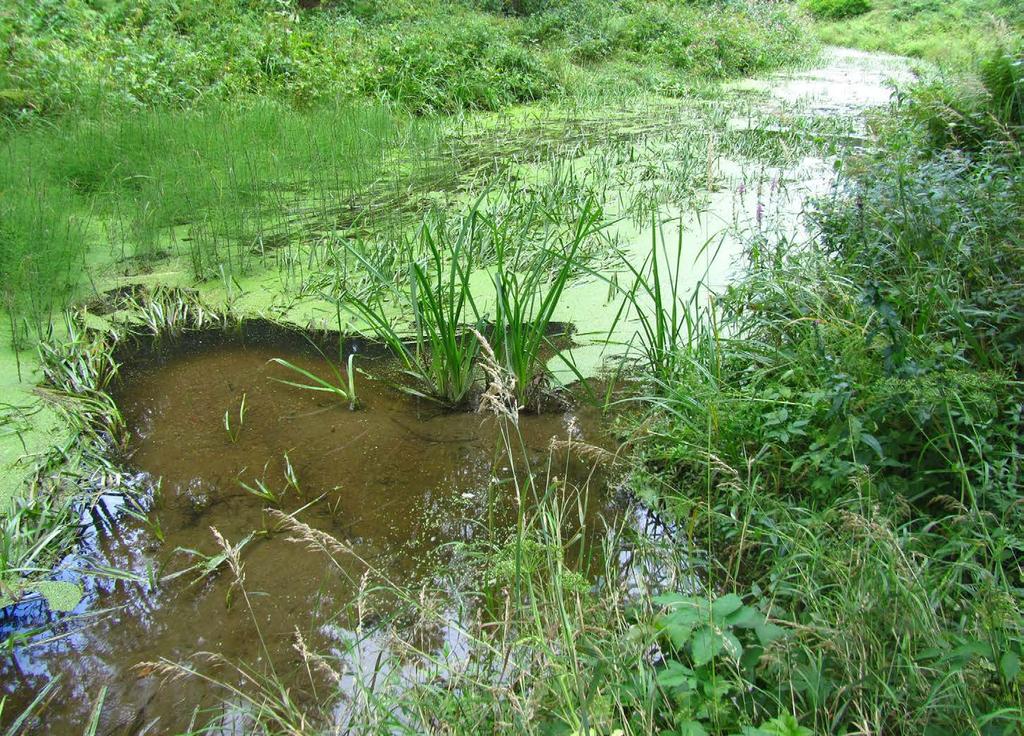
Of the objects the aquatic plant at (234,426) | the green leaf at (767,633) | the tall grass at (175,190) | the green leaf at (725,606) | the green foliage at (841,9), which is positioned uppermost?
the green foliage at (841,9)

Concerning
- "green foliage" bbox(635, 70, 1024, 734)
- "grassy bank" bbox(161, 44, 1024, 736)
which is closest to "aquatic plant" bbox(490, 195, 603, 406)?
"grassy bank" bbox(161, 44, 1024, 736)

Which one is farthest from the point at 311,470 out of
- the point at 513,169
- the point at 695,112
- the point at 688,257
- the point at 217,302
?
the point at 695,112

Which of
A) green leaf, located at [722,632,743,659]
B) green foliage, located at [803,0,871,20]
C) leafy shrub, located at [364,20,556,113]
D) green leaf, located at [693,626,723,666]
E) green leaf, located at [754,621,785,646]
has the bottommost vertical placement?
green leaf, located at [754,621,785,646]

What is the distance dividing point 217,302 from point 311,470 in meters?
1.43

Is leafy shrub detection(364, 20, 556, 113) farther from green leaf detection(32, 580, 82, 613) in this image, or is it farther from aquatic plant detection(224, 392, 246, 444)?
green leaf detection(32, 580, 82, 613)

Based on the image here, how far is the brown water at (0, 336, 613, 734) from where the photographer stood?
1608 mm

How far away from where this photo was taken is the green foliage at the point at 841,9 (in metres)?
17.0

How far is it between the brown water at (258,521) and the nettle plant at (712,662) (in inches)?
23.2

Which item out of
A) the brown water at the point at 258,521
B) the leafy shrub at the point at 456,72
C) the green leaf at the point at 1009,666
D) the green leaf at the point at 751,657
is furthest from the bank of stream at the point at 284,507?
the leafy shrub at the point at 456,72

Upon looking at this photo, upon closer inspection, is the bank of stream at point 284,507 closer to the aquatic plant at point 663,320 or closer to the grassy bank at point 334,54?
the aquatic plant at point 663,320

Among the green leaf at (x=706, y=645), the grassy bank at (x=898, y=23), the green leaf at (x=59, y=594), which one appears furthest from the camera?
the grassy bank at (x=898, y=23)

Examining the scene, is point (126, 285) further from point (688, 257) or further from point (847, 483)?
point (847, 483)

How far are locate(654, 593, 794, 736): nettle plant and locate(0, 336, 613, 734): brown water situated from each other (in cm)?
59

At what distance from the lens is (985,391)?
68.8 inches
